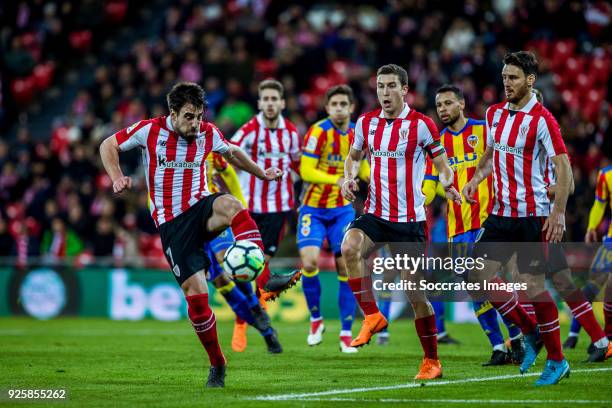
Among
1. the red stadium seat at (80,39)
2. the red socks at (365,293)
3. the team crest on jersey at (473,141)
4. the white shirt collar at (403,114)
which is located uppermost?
the red stadium seat at (80,39)

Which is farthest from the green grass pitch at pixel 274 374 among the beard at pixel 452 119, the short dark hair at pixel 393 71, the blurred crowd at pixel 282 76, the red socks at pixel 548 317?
the blurred crowd at pixel 282 76

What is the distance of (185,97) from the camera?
336 inches

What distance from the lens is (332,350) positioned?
485 inches

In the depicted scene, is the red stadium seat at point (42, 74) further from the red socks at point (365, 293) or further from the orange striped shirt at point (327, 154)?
the red socks at point (365, 293)

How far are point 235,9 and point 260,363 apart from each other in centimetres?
1543

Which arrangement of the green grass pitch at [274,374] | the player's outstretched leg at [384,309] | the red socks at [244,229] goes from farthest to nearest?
the player's outstretched leg at [384,309] < the red socks at [244,229] < the green grass pitch at [274,374]

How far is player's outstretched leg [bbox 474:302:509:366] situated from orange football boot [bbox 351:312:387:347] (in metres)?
1.65

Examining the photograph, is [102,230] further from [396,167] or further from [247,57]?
[396,167]

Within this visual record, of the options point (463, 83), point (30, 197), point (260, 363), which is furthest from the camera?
point (30, 197)

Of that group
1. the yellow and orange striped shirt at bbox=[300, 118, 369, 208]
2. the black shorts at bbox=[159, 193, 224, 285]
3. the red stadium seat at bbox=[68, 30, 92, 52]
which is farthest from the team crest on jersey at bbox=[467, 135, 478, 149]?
the red stadium seat at bbox=[68, 30, 92, 52]

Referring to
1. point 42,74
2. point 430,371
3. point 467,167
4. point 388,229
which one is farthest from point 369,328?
point 42,74

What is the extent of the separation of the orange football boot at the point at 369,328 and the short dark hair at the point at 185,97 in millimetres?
2373

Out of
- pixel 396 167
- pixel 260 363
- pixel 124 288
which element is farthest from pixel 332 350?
pixel 124 288

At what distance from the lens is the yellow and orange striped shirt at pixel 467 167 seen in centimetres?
1120
